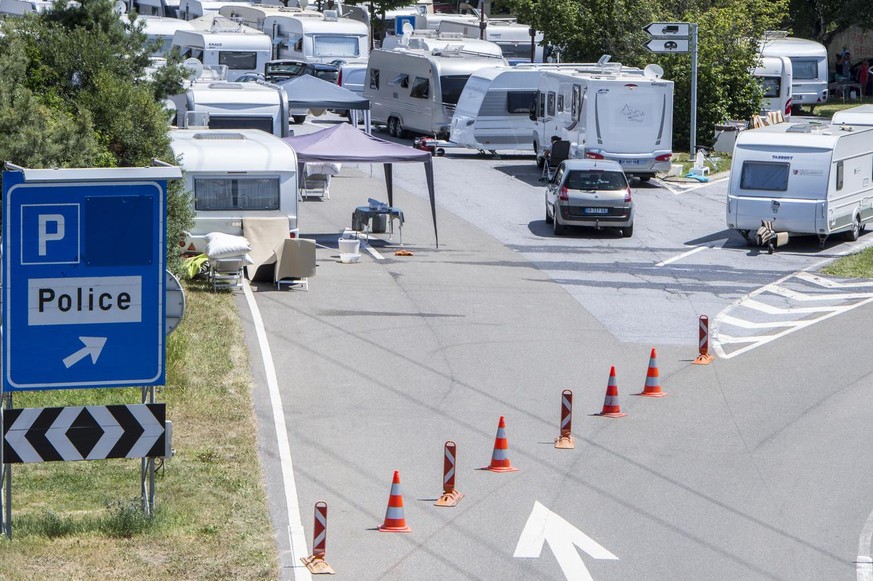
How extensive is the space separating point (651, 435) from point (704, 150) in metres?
25.9

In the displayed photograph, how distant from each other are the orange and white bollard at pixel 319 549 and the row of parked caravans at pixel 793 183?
1899 centimetres

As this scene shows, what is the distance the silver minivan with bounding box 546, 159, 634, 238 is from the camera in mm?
28781

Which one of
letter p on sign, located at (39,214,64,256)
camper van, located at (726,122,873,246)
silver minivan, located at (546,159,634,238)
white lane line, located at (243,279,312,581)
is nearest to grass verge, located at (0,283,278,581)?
white lane line, located at (243,279,312,581)

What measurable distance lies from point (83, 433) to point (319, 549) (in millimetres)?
2183

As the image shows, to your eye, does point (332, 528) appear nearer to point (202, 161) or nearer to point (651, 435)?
point (651, 435)

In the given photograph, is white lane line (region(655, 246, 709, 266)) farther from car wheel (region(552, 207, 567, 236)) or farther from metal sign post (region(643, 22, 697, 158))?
metal sign post (region(643, 22, 697, 158))

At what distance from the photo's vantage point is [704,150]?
3972 centimetres

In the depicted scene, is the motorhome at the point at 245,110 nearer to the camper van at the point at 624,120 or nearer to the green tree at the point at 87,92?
the green tree at the point at 87,92

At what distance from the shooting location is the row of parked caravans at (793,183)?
27.5m

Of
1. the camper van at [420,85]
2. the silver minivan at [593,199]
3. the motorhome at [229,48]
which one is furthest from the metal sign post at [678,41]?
the motorhome at [229,48]

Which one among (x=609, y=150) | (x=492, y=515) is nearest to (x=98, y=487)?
(x=492, y=515)

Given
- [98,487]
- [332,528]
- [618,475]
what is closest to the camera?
[332,528]

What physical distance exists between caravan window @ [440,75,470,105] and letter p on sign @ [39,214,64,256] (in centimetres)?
3040

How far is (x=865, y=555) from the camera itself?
11.5 m
